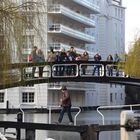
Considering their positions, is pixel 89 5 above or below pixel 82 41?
above

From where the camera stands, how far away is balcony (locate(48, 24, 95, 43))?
67131mm

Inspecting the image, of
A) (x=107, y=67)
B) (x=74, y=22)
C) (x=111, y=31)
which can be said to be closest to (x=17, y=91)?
(x=74, y=22)

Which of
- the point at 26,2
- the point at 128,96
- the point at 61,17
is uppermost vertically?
the point at 61,17

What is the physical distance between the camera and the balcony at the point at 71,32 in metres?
67.1

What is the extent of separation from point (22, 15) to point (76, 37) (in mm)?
63098

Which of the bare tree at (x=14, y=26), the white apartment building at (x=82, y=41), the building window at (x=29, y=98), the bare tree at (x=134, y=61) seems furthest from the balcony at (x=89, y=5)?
the bare tree at (x=14, y=26)

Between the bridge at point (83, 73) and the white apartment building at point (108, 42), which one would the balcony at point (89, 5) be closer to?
the white apartment building at point (108, 42)

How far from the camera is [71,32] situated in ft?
244

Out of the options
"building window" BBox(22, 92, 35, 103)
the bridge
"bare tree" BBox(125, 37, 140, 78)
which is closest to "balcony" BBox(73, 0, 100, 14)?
"building window" BBox(22, 92, 35, 103)

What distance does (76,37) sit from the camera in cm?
7800

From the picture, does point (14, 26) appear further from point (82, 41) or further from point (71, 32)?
point (82, 41)

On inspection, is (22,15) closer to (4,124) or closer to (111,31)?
(4,124)

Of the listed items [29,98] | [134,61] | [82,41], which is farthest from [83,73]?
[82,41]

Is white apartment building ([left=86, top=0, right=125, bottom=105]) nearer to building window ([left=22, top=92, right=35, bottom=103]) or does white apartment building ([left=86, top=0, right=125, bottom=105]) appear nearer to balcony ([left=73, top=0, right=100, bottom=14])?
balcony ([left=73, top=0, right=100, bottom=14])
